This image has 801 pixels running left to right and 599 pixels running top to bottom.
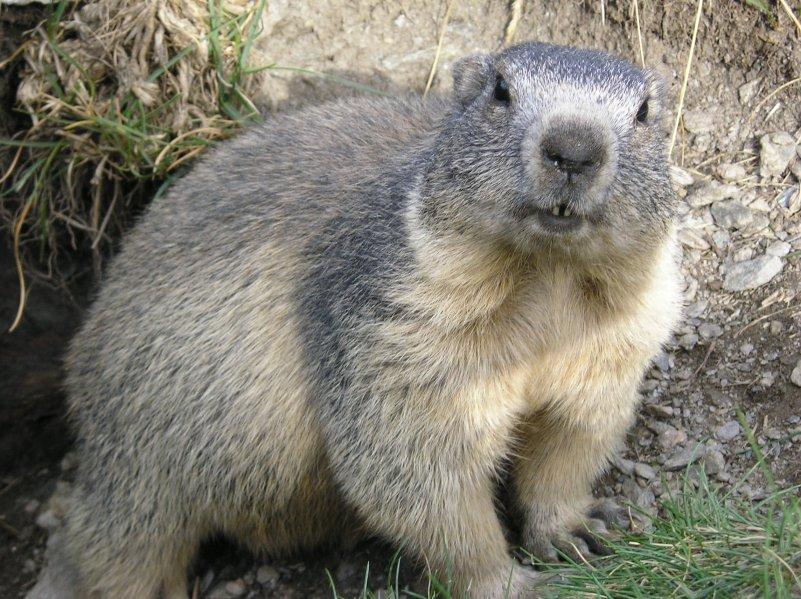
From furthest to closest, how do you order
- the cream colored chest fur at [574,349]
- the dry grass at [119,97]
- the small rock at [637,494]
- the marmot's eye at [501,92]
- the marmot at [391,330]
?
the dry grass at [119,97], the small rock at [637,494], the cream colored chest fur at [574,349], the marmot's eye at [501,92], the marmot at [391,330]

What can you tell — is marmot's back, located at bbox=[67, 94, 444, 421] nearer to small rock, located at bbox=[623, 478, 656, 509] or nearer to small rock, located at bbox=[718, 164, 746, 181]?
small rock, located at bbox=[718, 164, 746, 181]

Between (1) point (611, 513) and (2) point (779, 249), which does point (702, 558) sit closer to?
(1) point (611, 513)

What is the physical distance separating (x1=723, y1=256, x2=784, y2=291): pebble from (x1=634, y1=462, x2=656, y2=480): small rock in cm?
114

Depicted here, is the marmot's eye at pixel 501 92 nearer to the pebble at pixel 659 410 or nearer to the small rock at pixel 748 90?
the pebble at pixel 659 410

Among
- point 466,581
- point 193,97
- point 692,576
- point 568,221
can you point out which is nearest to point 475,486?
point 466,581

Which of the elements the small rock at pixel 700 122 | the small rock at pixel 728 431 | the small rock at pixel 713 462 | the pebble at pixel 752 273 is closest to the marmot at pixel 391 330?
the small rock at pixel 713 462

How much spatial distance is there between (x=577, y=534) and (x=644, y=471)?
20.1 inches

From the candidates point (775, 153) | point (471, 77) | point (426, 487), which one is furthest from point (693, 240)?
point (426, 487)

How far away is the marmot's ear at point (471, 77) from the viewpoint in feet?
13.6

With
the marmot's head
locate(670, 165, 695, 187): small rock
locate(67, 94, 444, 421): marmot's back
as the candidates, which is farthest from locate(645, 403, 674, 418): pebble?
locate(67, 94, 444, 421): marmot's back

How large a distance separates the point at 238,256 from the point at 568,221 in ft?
6.64

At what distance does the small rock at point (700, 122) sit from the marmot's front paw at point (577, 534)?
2.38m

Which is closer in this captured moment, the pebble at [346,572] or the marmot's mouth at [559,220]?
the marmot's mouth at [559,220]

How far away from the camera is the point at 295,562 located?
220 inches
